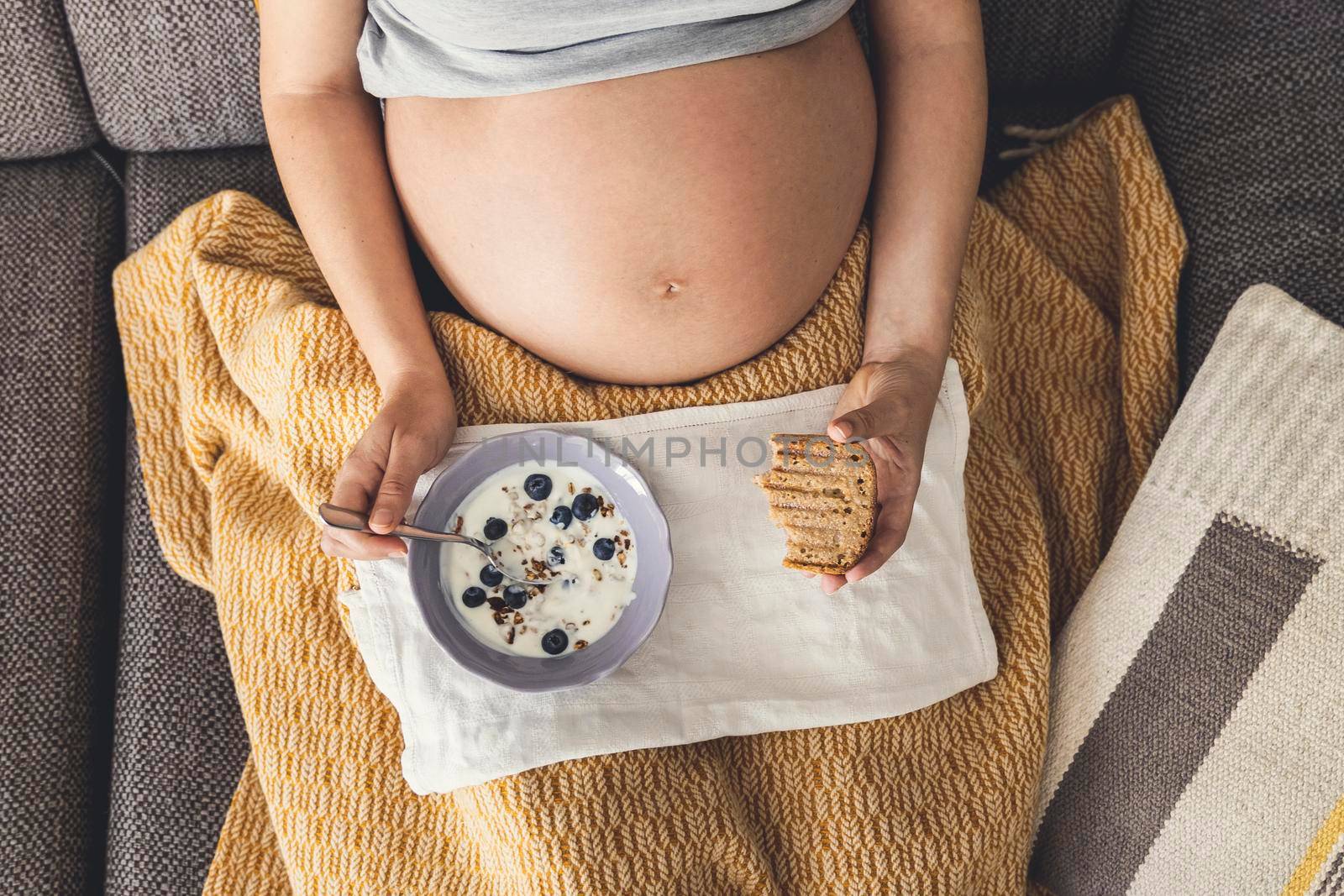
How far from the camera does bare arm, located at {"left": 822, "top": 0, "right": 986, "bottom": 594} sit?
0.91m

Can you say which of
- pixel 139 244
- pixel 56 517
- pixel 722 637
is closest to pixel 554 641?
pixel 722 637

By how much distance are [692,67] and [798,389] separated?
309 mm

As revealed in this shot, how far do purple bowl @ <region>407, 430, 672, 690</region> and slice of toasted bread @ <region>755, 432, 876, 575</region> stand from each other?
11cm

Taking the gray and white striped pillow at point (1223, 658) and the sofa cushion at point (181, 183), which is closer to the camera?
the gray and white striped pillow at point (1223, 658)

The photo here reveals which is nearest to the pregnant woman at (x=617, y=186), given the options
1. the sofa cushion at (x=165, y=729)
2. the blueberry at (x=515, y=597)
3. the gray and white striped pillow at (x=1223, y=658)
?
the blueberry at (x=515, y=597)

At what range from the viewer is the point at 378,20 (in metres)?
0.83

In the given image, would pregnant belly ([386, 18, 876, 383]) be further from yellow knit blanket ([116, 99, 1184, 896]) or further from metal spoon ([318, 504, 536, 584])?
metal spoon ([318, 504, 536, 584])

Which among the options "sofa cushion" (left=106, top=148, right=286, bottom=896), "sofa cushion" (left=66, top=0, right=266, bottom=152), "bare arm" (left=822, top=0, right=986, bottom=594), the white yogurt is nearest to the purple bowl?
the white yogurt

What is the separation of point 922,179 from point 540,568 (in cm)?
55

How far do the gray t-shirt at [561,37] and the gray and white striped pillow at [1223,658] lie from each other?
0.55 meters

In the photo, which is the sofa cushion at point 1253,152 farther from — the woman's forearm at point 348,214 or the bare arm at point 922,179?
the woman's forearm at point 348,214

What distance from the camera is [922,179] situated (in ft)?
3.06

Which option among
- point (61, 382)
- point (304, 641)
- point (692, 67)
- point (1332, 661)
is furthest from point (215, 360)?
point (1332, 661)

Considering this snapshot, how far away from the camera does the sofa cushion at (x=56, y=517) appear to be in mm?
985
